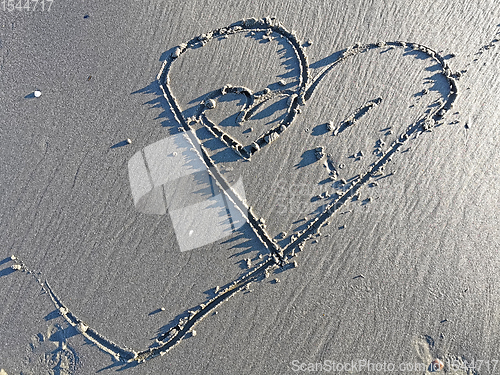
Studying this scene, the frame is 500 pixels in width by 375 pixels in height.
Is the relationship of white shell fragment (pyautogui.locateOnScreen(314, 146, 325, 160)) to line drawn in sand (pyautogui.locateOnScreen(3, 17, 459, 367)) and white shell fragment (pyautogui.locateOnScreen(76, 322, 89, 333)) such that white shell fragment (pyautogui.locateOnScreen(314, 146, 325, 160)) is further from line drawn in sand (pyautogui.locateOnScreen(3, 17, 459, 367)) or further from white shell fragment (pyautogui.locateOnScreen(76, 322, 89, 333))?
white shell fragment (pyautogui.locateOnScreen(76, 322, 89, 333))

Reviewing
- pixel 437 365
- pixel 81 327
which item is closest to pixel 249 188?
pixel 81 327

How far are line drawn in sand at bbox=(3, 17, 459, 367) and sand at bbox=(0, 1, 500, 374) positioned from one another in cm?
1

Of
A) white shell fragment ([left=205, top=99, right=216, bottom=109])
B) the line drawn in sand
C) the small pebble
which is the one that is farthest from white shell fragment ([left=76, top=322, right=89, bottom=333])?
the small pebble

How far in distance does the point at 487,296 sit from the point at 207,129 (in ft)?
8.02

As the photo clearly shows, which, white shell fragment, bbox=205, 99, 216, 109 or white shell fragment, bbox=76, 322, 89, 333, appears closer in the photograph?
white shell fragment, bbox=76, 322, 89, 333

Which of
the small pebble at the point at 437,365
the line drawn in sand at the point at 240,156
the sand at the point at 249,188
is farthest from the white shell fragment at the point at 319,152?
the small pebble at the point at 437,365

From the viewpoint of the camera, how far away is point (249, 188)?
7.77 ft

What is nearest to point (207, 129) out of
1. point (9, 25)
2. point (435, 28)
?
point (9, 25)

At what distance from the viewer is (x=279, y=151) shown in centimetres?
239

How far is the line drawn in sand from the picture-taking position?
2.28 meters

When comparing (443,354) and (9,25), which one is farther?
(9,25)

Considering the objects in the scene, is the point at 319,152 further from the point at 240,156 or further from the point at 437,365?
the point at 437,365

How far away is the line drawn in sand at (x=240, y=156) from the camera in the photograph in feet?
7.47

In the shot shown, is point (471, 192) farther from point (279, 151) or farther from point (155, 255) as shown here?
point (155, 255)
